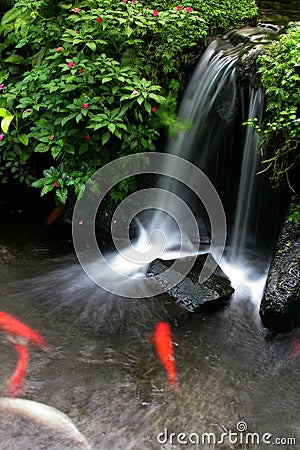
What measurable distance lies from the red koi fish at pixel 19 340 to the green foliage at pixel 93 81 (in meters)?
1.33

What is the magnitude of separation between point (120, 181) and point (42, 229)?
42.3 inches

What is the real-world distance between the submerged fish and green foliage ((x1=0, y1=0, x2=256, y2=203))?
81.1 inches

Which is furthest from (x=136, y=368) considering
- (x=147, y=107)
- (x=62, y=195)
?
(x=147, y=107)

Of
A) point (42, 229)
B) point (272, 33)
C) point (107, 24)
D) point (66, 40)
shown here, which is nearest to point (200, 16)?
point (272, 33)

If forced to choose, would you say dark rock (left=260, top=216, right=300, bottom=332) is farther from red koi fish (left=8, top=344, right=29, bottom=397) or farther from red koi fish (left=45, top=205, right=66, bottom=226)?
red koi fish (left=45, top=205, right=66, bottom=226)

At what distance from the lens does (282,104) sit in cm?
431

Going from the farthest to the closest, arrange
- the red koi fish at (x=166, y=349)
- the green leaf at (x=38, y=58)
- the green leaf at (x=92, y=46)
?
the green leaf at (x=38, y=58) → the green leaf at (x=92, y=46) → the red koi fish at (x=166, y=349)

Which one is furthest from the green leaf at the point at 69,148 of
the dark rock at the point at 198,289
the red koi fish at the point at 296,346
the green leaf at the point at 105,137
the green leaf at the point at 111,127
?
the red koi fish at the point at 296,346

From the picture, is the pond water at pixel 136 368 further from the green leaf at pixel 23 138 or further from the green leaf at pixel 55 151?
the green leaf at pixel 23 138

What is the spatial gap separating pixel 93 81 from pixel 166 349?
102 inches

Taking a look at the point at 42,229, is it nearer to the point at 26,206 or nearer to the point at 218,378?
the point at 26,206

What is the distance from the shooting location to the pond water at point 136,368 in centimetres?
326

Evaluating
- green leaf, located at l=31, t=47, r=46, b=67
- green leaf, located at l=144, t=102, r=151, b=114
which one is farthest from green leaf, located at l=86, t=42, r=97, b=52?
green leaf, located at l=31, t=47, r=46, b=67

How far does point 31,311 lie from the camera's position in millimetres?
4234
